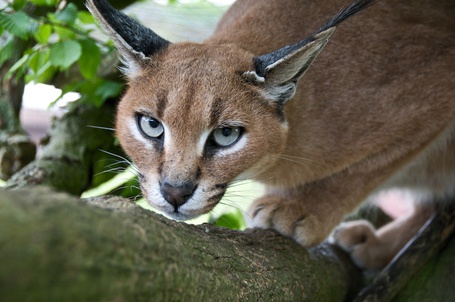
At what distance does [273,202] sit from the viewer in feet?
10.4

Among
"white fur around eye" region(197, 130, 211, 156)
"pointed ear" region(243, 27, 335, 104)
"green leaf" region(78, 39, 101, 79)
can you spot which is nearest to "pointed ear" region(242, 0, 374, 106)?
"pointed ear" region(243, 27, 335, 104)

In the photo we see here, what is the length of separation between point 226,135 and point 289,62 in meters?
0.40

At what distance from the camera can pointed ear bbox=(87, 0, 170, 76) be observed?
2471 mm

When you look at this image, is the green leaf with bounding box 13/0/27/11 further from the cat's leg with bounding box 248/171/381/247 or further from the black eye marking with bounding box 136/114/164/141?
the cat's leg with bounding box 248/171/381/247

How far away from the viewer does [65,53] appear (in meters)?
2.92

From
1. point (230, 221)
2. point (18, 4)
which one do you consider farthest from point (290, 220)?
point (18, 4)

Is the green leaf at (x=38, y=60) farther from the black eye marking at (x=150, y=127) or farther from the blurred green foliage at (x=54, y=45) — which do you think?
the black eye marking at (x=150, y=127)

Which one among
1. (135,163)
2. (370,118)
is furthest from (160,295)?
(370,118)

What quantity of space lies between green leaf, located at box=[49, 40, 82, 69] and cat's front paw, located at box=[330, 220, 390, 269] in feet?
6.05

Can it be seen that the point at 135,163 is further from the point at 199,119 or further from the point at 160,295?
the point at 160,295

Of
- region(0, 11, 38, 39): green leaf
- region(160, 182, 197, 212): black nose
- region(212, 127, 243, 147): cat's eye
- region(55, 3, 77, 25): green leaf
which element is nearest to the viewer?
region(160, 182, 197, 212): black nose

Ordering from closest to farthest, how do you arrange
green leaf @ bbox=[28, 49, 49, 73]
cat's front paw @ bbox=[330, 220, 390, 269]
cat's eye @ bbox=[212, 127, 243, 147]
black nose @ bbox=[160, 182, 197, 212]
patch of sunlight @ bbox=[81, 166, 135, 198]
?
black nose @ bbox=[160, 182, 197, 212] < cat's eye @ bbox=[212, 127, 243, 147] < green leaf @ bbox=[28, 49, 49, 73] < patch of sunlight @ bbox=[81, 166, 135, 198] < cat's front paw @ bbox=[330, 220, 390, 269]

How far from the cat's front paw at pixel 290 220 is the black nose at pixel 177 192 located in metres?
0.78

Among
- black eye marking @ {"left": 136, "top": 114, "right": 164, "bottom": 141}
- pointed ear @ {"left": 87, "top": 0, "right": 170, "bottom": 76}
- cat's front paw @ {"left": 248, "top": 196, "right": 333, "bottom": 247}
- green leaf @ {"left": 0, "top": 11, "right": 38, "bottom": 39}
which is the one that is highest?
pointed ear @ {"left": 87, "top": 0, "right": 170, "bottom": 76}
